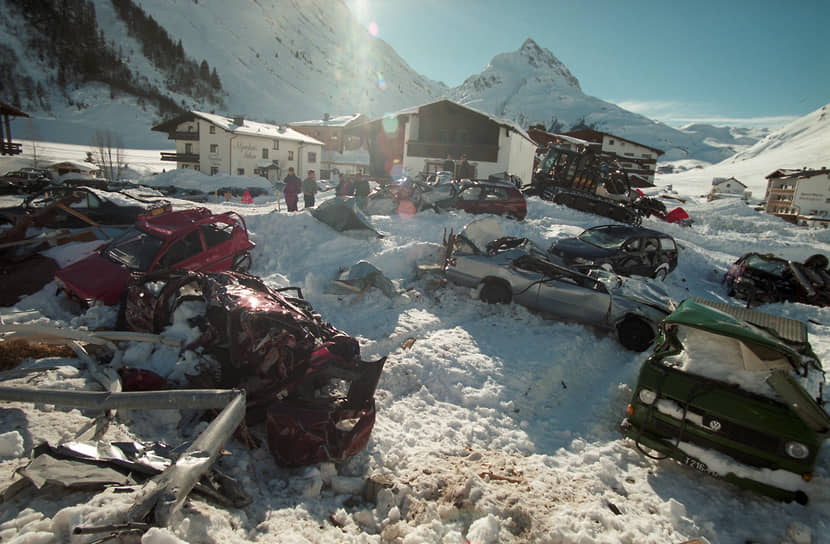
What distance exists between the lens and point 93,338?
14.8 ft

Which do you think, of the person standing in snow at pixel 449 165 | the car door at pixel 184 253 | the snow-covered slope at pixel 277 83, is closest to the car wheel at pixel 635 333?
the car door at pixel 184 253

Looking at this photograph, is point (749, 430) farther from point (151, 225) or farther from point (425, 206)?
point (425, 206)

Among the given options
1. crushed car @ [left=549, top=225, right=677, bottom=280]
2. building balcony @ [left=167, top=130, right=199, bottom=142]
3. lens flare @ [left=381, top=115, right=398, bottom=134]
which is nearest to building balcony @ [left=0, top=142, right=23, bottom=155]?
building balcony @ [left=167, top=130, right=199, bottom=142]

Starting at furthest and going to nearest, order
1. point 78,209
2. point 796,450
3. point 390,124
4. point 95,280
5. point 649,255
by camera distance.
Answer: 1. point 390,124
2. point 649,255
3. point 78,209
4. point 95,280
5. point 796,450

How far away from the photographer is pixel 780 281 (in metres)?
10.4

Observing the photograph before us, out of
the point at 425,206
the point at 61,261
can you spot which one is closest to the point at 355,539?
the point at 61,261

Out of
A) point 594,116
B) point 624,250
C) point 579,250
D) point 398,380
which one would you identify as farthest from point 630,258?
point 594,116

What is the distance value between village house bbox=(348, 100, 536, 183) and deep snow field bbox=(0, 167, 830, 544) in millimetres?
24094

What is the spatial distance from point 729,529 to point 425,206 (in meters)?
12.5

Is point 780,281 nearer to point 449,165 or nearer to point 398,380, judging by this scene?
point 398,380

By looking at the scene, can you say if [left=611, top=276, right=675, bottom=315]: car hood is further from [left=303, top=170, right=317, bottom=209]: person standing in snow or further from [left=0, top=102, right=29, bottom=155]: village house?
[left=0, top=102, right=29, bottom=155]: village house

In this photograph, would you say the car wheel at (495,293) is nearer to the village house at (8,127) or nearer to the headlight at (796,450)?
the headlight at (796,450)

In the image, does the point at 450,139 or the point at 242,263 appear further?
the point at 450,139

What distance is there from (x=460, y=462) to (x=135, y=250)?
685cm
